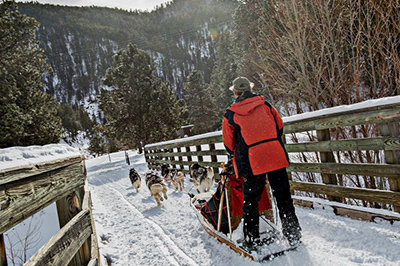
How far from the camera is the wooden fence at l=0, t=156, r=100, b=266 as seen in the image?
136cm

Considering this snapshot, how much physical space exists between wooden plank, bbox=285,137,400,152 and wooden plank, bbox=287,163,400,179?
0.75ft

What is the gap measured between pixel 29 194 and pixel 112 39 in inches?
7292

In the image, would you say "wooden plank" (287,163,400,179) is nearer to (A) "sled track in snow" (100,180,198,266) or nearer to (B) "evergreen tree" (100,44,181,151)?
(A) "sled track in snow" (100,180,198,266)

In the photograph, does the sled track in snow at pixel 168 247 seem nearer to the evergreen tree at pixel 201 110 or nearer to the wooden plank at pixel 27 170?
the wooden plank at pixel 27 170

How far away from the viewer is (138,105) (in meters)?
25.7

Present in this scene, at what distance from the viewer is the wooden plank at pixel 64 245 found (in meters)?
1.55

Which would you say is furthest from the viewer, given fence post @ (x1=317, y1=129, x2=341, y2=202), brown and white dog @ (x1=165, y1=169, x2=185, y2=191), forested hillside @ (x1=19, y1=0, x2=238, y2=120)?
forested hillside @ (x1=19, y1=0, x2=238, y2=120)

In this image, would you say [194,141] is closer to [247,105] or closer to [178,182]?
[178,182]

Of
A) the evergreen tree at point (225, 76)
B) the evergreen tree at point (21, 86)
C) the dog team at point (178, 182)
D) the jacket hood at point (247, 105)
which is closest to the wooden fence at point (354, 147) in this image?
the jacket hood at point (247, 105)

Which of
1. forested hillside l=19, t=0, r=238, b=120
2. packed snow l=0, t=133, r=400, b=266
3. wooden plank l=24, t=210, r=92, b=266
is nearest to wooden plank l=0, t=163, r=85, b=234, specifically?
packed snow l=0, t=133, r=400, b=266

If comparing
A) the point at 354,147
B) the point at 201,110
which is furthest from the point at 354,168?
the point at 201,110

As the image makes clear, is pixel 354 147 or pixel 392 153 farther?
pixel 354 147

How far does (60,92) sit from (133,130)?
381ft

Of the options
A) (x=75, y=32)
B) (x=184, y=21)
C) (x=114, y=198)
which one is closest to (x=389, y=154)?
(x=114, y=198)
